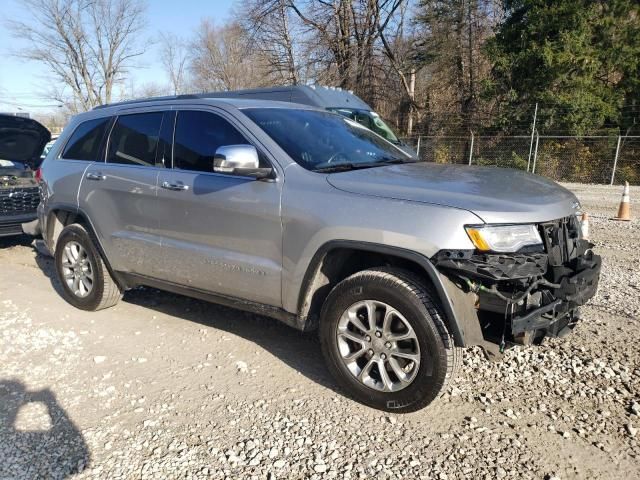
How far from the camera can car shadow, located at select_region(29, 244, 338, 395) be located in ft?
12.6

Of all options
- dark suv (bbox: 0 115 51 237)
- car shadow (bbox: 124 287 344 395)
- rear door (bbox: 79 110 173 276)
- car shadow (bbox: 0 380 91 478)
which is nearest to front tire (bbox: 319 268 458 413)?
car shadow (bbox: 124 287 344 395)

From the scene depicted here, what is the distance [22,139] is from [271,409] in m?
6.64

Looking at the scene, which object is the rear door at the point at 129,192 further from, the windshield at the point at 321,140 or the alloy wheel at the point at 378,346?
the alloy wheel at the point at 378,346

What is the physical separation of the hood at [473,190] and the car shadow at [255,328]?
140 cm

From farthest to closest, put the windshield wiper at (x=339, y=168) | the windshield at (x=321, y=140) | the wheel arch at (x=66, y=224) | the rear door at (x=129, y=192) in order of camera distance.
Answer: the wheel arch at (x=66, y=224)
the rear door at (x=129, y=192)
the windshield at (x=321, y=140)
the windshield wiper at (x=339, y=168)

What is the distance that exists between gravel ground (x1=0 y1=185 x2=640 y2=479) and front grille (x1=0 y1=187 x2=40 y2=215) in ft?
10.6

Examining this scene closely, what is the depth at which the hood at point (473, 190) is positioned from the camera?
2.85 meters

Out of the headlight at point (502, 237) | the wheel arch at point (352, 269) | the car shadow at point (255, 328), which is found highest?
the headlight at point (502, 237)

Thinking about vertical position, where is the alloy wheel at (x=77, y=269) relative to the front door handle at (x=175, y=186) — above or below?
below

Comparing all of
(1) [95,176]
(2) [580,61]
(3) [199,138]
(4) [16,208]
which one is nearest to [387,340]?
(3) [199,138]

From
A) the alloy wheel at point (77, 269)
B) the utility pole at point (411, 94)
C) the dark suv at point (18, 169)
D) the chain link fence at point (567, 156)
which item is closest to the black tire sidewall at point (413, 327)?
the alloy wheel at point (77, 269)

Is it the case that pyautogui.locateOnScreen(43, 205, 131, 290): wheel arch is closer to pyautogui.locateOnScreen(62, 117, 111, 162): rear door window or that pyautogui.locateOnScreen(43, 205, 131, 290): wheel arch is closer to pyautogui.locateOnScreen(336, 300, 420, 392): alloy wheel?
pyautogui.locateOnScreen(62, 117, 111, 162): rear door window

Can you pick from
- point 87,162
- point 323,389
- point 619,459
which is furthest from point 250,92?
point 619,459

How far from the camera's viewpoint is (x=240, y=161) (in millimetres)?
3328
